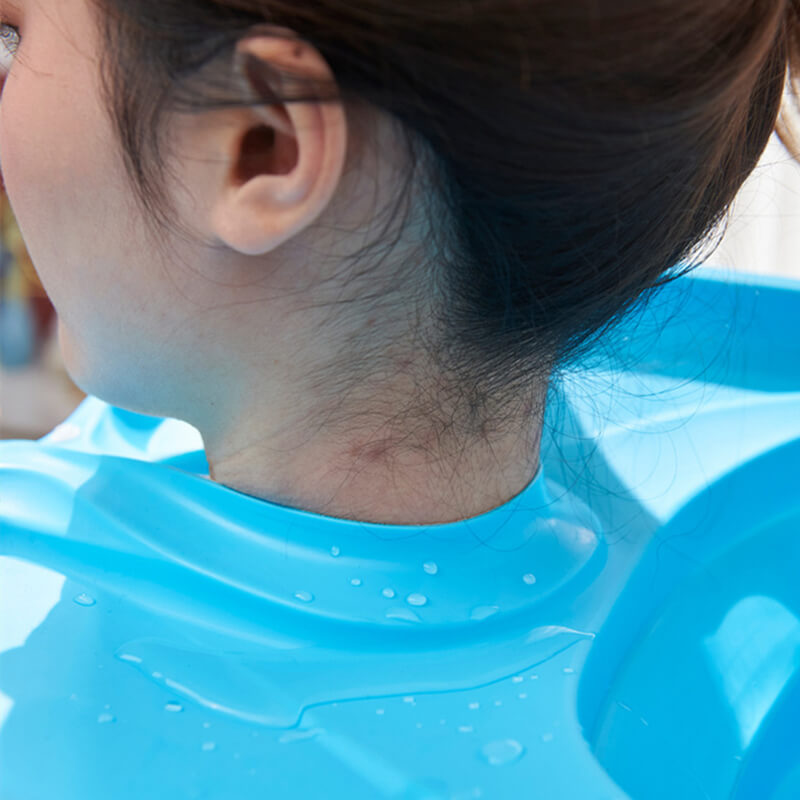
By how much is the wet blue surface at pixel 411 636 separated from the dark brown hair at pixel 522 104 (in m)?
0.14

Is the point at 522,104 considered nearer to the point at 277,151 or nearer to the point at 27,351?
the point at 277,151

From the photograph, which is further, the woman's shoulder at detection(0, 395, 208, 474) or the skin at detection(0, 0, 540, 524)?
the woman's shoulder at detection(0, 395, 208, 474)

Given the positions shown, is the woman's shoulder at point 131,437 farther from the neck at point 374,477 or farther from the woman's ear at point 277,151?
the woman's ear at point 277,151

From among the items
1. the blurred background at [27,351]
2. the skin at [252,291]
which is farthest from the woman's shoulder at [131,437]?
the blurred background at [27,351]

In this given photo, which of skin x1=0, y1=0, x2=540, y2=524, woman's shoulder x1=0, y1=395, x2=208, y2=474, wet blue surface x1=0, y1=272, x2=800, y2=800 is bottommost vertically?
woman's shoulder x1=0, y1=395, x2=208, y2=474

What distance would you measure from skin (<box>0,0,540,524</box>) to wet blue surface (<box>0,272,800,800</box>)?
3cm

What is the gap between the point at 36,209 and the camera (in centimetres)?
48

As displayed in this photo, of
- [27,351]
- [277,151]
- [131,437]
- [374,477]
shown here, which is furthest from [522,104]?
[27,351]

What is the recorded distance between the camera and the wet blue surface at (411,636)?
39 centimetres

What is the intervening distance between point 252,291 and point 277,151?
0.25ft

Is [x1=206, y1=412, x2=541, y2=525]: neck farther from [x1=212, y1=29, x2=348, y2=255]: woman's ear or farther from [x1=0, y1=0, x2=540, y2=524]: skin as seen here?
[x1=212, y1=29, x2=348, y2=255]: woman's ear

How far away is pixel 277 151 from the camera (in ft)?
1.38

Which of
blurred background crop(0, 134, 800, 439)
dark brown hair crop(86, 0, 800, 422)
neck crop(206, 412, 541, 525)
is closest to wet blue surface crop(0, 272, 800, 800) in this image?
neck crop(206, 412, 541, 525)

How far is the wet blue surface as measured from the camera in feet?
1.28
